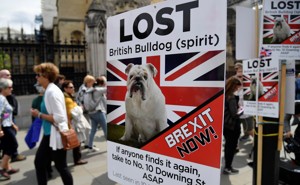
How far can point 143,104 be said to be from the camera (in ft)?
4.99

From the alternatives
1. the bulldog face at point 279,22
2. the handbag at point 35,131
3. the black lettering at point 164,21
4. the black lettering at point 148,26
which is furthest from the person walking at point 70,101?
the bulldog face at point 279,22

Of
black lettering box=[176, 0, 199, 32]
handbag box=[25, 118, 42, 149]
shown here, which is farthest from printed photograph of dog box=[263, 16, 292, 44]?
handbag box=[25, 118, 42, 149]

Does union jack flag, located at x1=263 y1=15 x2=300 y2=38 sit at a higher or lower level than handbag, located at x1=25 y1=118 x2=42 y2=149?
higher

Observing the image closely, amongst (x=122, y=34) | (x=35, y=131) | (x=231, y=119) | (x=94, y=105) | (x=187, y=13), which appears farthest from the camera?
Result: (x=94, y=105)

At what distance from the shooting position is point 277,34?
246cm

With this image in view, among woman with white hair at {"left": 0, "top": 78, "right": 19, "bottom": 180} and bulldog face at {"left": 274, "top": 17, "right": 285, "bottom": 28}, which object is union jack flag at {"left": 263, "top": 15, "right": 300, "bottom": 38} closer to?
bulldog face at {"left": 274, "top": 17, "right": 285, "bottom": 28}

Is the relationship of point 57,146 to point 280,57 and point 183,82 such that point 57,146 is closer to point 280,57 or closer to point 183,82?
point 183,82

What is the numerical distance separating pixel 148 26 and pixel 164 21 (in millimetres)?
128

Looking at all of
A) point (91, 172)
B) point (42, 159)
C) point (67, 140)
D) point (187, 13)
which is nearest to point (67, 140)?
point (67, 140)

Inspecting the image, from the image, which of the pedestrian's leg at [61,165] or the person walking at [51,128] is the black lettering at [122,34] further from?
the pedestrian's leg at [61,165]

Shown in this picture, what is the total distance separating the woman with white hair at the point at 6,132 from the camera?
4.47 meters

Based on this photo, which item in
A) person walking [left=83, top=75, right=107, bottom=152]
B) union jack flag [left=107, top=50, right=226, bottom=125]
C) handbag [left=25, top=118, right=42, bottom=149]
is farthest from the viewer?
person walking [left=83, top=75, right=107, bottom=152]

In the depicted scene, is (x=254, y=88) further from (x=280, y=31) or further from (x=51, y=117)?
(x=51, y=117)

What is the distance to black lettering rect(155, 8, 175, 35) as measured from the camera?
1.42m
